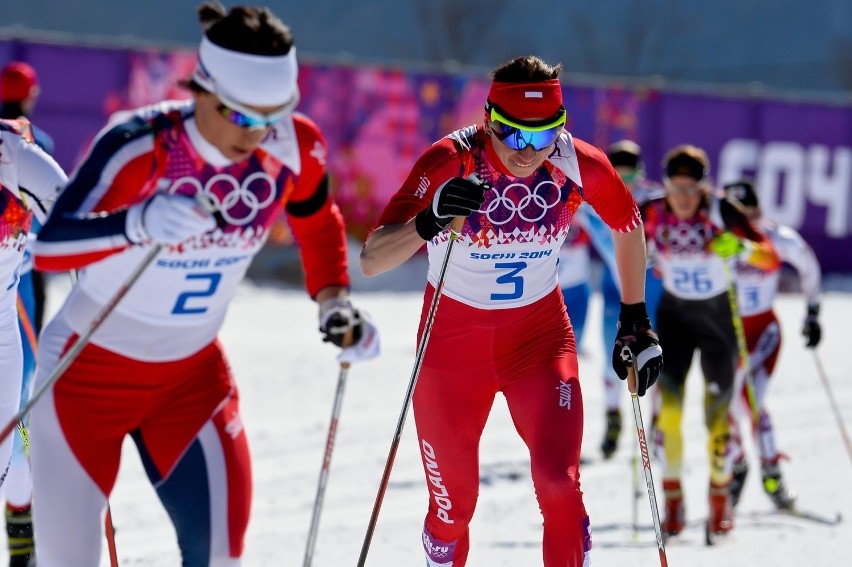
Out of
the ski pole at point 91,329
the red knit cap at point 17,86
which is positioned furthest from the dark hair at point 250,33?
the red knit cap at point 17,86

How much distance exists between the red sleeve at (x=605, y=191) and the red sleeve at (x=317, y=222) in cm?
110

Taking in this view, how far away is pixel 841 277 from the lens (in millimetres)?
22062

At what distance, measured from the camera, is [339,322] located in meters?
4.10

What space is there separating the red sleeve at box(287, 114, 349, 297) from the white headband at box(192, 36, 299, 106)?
32 cm

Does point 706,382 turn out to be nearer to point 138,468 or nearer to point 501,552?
point 501,552

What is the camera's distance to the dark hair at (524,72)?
476 cm

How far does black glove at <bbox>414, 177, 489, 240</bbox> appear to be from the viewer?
14.5 ft

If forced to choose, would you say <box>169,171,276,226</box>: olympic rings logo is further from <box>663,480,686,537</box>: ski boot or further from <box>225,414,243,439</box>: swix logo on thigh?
<box>663,480,686,537</box>: ski boot

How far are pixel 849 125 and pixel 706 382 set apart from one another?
1582cm

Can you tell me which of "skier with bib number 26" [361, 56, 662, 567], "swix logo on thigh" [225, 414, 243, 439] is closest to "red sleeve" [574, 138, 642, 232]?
"skier with bib number 26" [361, 56, 662, 567]

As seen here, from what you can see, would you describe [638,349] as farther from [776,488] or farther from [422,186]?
[776,488]

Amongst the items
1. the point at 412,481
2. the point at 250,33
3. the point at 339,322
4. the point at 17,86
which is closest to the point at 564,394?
the point at 339,322

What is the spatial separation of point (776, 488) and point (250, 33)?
5434 millimetres

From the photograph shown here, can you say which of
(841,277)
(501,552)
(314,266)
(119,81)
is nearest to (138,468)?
(501,552)
